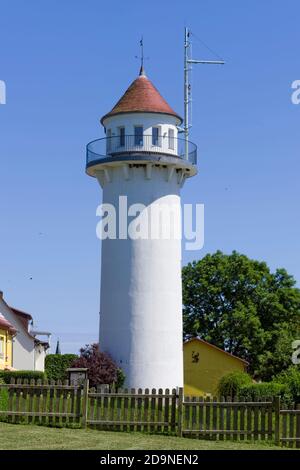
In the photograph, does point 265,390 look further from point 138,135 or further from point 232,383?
point 138,135

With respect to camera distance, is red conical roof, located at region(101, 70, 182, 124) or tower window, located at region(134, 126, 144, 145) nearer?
tower window, located at region(134, 126, 144, 145)

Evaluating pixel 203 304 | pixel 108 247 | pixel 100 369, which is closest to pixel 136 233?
pixel 108 247

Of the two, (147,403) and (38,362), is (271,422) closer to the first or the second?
(147,403)

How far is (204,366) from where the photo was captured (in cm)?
5097

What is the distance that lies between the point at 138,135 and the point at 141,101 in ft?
5.69

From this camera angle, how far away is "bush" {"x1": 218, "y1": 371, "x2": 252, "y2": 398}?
1730 inches

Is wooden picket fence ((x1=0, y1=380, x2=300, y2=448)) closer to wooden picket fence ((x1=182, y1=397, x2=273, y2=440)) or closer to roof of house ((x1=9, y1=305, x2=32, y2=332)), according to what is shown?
wooden picket fence ((x1=182, y1=397, x2=273, y2=440))

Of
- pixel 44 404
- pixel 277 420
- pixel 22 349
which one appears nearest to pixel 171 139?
pixel 44 404

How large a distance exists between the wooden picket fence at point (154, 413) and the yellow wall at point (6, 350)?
22727 millimetres

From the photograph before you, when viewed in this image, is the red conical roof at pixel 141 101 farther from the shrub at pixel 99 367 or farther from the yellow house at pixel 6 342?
the yellow house at pixel 6 342

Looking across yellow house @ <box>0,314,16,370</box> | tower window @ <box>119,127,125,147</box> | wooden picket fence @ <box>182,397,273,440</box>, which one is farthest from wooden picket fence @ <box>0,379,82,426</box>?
yellow house @ <box>0,314,16,370</box>

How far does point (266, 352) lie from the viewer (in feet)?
184

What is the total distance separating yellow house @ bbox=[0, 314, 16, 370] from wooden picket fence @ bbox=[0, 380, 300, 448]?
2227 cm

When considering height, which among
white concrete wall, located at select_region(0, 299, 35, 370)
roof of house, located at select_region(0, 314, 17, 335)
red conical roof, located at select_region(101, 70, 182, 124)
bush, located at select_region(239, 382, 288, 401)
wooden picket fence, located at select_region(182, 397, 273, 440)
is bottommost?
wooden picket fence, located at select_region(182, 397, 273, 440)
